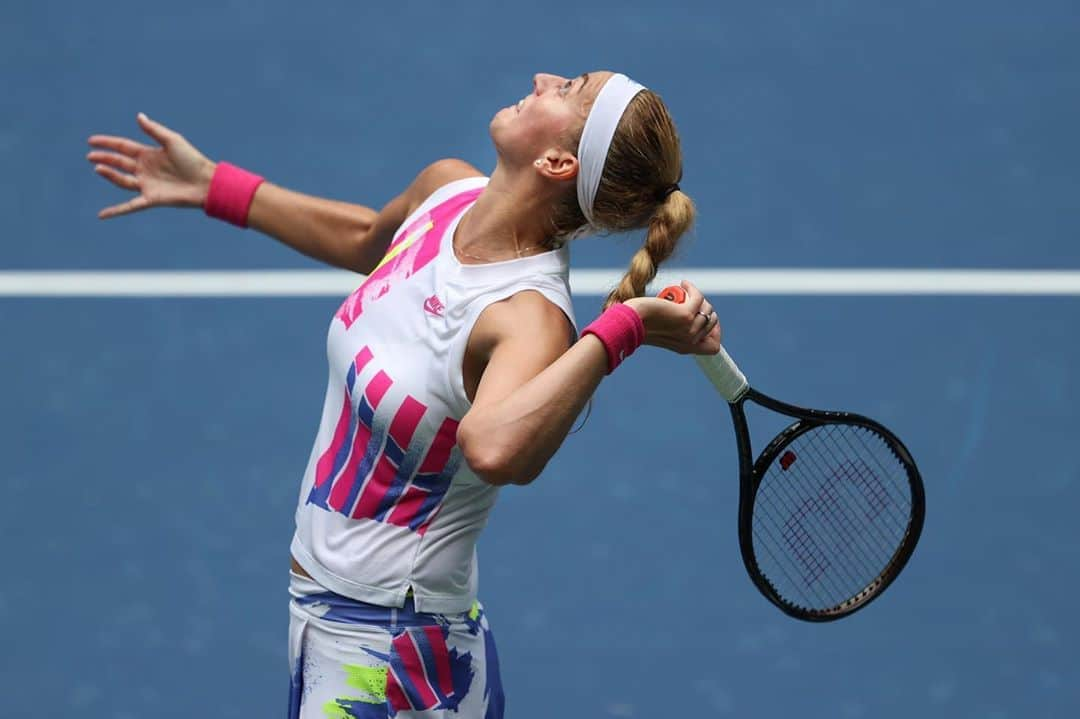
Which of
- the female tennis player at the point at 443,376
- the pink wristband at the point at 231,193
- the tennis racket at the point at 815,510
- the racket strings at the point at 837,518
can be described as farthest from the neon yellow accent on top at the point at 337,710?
the pink wristband at the point at 231,193

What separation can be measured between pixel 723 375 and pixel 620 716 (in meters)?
1.60

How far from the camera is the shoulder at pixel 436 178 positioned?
3.81 m

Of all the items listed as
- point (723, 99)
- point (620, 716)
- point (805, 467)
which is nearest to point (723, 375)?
point (805, 467)

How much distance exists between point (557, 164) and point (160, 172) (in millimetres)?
1230

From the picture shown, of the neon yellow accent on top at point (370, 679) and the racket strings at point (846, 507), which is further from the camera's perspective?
the racket strings at point (846, 507)

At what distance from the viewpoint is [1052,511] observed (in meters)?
5.38

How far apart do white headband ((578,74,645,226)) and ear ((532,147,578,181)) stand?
20 millimetres

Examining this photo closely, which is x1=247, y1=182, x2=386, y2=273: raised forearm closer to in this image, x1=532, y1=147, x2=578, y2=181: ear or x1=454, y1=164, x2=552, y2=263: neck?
x1=454, y1=164, x2=552, y2=263: neck

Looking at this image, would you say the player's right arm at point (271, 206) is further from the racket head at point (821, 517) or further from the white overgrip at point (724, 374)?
the racket head at point (821, 517)

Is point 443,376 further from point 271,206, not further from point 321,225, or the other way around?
point 271,206

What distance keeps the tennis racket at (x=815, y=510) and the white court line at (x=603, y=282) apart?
1447 millimetres

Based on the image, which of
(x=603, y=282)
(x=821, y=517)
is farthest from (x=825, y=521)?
(x=603, y=282)

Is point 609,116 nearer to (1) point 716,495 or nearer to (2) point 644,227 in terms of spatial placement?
(2) point 644,227

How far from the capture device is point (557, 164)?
11.2 ft
